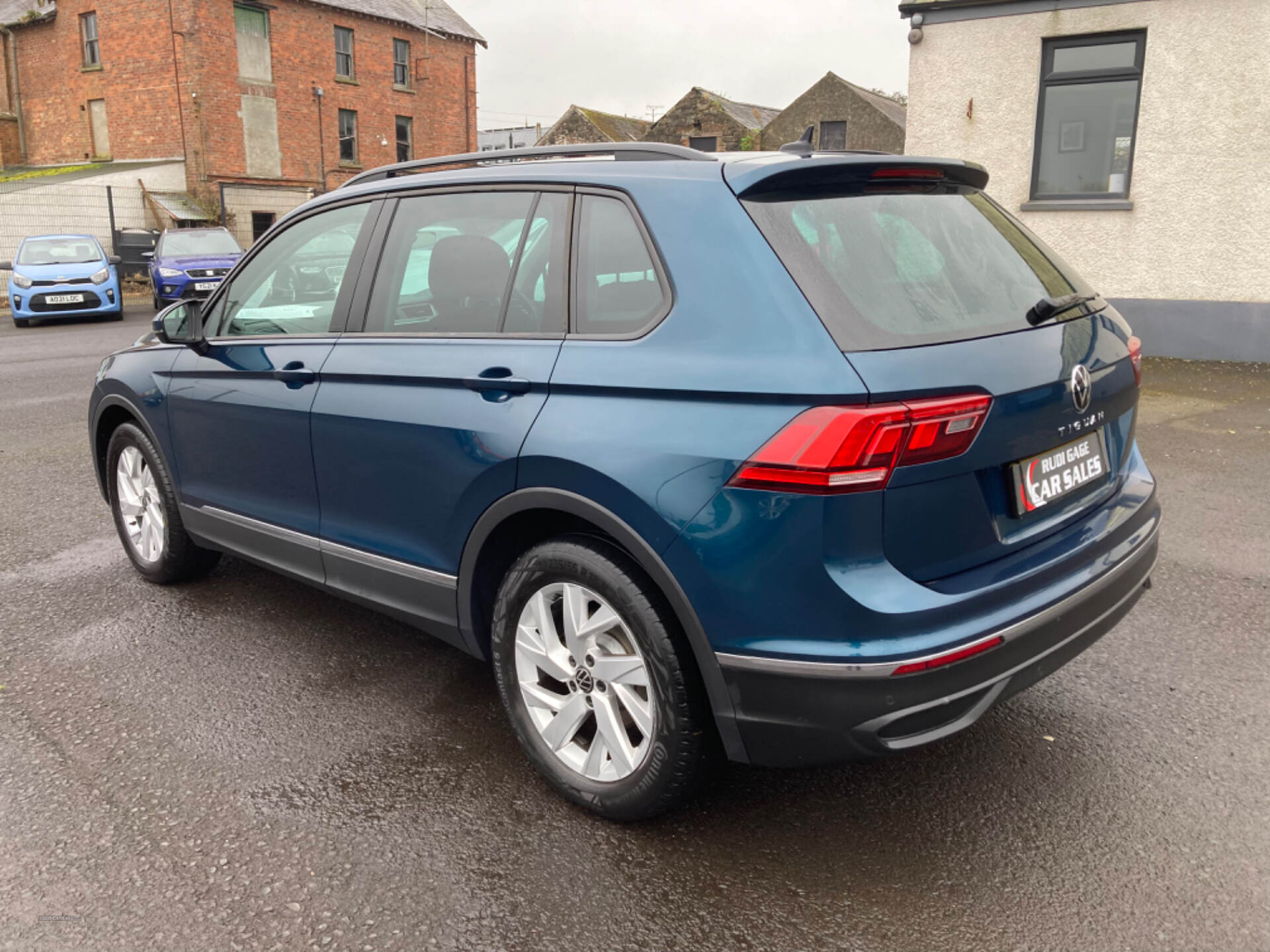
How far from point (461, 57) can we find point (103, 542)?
138 ft

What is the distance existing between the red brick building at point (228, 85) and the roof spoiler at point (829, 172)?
35.0 m

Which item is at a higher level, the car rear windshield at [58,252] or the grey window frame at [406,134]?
the grey window frame at [406,134]

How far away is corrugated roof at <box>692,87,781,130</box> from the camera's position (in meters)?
48.0

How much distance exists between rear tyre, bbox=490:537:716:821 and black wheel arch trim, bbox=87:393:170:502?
2.36 metres

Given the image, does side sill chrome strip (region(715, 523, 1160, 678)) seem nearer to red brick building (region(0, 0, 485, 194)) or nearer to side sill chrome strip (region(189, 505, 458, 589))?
side sill chrome strip (region(189, 505, 458, 589))

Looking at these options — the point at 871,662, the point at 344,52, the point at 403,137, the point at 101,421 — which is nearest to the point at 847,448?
the point at 871,662

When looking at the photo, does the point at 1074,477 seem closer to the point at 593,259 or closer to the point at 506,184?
the point at 593,259

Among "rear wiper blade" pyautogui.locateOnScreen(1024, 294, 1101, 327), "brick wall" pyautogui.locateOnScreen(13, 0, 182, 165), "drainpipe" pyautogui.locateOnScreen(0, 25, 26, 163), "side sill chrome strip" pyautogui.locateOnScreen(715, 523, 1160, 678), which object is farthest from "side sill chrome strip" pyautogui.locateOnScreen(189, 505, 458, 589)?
"drainpipe" pyautogui.locateOnScreen(0, 25, 26, 163)

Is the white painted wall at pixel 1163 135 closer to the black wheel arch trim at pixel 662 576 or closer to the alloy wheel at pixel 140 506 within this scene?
the alloy wheel at pixel 140 506

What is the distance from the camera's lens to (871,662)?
7.70 feet

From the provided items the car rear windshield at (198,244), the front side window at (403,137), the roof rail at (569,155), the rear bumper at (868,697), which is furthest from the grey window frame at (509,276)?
the front side window at (403,137)

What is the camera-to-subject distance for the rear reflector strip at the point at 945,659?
7.72 feet

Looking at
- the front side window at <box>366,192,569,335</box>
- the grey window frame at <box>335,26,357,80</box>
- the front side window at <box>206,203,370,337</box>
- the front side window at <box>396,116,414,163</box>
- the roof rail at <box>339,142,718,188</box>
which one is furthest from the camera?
the front side window at <box>396,116,414,163</box>

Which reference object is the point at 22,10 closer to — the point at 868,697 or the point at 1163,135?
the point at 1163,135
